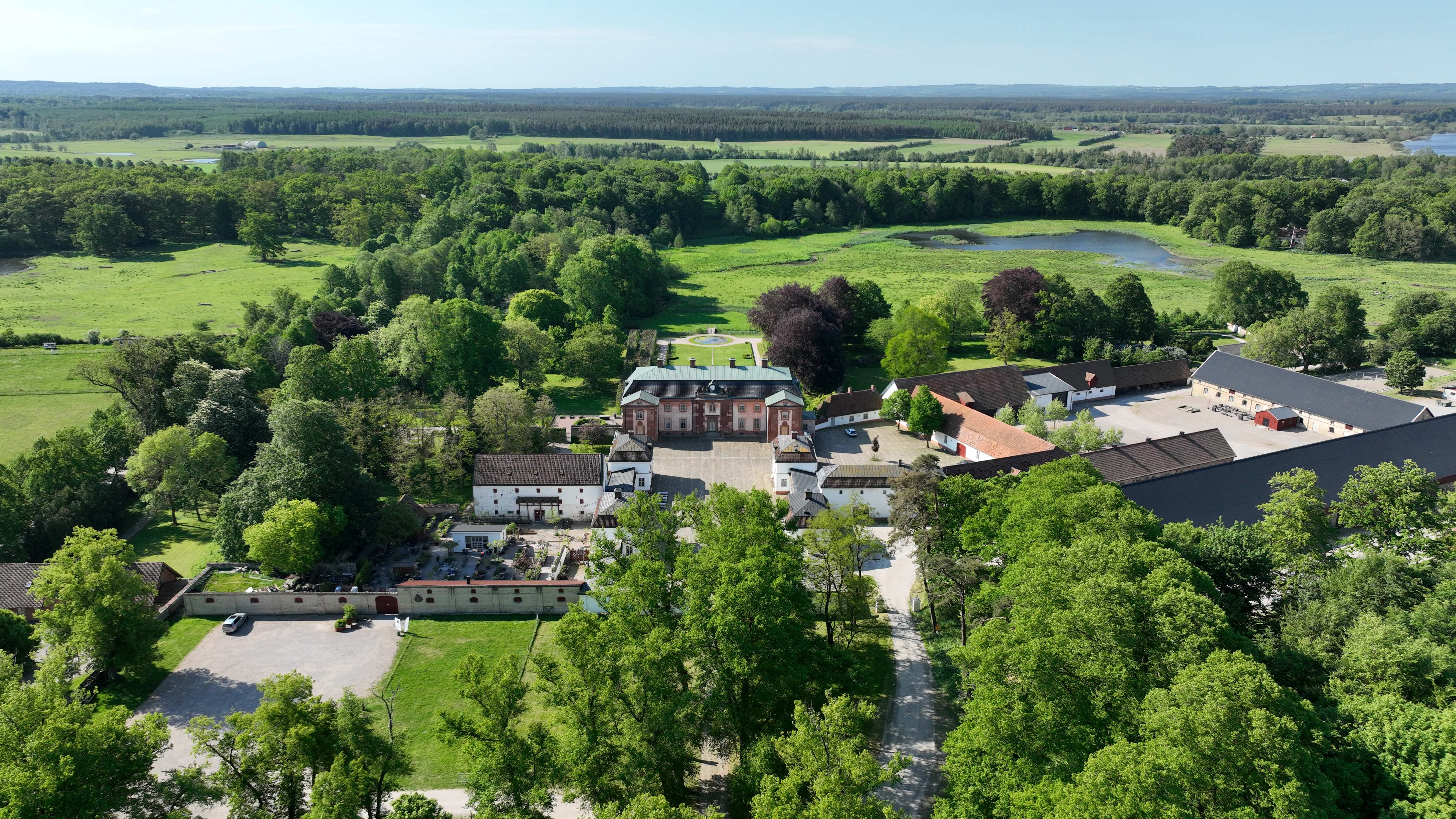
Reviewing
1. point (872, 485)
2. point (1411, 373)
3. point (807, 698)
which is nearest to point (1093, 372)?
point (1411, 373)

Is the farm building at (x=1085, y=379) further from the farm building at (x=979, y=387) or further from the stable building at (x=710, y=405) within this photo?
the stable building at (x=710, y=405)

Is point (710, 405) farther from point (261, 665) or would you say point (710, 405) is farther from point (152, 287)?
point (152, 287)

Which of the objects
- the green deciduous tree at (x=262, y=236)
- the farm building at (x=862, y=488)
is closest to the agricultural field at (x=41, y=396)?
the green deciduous tree at (x=262, y=236)

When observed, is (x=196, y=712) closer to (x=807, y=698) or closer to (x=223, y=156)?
(x=807, y=698)

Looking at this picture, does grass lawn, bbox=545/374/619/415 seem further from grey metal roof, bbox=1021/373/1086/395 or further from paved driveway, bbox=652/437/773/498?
grey metal roof, bbox=1021/373/1086/395

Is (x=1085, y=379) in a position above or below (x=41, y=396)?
below

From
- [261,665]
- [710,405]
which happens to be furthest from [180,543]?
[710,405]
